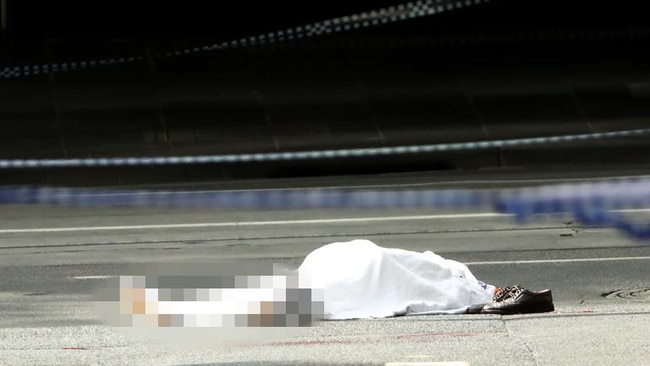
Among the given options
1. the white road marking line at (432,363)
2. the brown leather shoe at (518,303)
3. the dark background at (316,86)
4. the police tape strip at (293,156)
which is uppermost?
the dark background at (316,86)

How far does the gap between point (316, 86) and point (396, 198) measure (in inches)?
208

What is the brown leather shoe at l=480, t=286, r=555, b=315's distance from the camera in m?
9.95

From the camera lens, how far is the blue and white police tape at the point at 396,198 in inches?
637

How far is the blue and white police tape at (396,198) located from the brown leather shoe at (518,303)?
5489 millimetres

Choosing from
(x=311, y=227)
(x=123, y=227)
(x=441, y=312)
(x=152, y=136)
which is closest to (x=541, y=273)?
(x=441, y=312)

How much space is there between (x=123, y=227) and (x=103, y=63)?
783 cm

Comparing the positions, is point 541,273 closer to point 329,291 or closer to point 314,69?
point 329,291

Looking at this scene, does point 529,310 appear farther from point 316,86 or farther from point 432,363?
point 316,86

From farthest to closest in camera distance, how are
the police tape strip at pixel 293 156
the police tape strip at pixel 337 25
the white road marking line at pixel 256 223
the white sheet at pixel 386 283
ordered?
the police tape strip at pixel 337 25 < the police tape strip at pixel 293 156 < the white road marking line at pixel 256 223 < the white sheet at pixel 386 283

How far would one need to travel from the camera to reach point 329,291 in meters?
9.75

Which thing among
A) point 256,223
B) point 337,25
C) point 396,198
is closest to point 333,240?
point 256,223

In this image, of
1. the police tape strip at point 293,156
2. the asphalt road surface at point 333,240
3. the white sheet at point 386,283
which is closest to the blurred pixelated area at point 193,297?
the asphalt road surface at point 333,240

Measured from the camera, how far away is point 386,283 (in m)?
10.0

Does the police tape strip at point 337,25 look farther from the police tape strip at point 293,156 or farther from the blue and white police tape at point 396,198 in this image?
the blue and white police tape at point 396,198
